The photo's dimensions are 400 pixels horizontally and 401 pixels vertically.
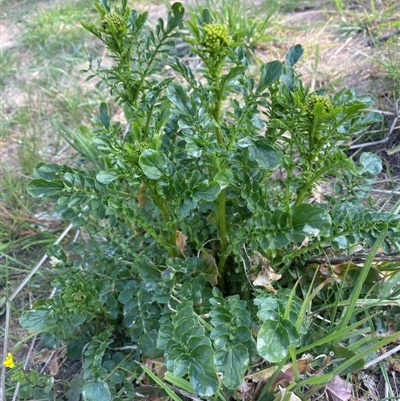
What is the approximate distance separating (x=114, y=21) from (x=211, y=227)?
0.64 meters

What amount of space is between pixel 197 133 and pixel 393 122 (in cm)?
110

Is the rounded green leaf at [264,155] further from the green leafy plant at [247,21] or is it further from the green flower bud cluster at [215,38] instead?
the green leafy plant at [247,21]

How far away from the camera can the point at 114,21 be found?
108 cm

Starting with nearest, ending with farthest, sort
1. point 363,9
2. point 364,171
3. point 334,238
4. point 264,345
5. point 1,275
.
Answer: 1. point 264,345
2. point 334,238
3. point 364,171
4. point 1,275
5. point 363,9

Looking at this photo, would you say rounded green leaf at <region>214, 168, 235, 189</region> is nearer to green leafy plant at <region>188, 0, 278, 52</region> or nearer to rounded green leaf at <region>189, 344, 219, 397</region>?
rounded green leaf at <region>189, 344, 219, 397</region>

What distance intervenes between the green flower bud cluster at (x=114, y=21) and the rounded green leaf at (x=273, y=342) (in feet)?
2.42

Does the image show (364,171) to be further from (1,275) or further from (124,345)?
→ (1,275)

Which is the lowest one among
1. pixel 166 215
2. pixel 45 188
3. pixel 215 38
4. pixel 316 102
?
pixel 166 215

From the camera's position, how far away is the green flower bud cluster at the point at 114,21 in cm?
107

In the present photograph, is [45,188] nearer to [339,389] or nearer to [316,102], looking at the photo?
[316,102]

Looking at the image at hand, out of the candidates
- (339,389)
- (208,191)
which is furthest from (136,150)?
(339,389)

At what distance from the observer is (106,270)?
1.47 m

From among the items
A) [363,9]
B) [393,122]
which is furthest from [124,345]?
[363,9]

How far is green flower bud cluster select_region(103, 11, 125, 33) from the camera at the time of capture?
1.07 meters
